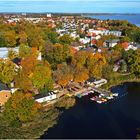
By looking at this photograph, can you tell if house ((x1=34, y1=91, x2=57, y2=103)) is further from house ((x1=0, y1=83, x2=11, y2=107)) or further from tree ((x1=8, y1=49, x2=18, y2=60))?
tree ((x1=8, y1=49, x2=18, y2=60))

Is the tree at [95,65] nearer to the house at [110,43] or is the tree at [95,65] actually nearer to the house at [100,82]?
the house at [100,82]

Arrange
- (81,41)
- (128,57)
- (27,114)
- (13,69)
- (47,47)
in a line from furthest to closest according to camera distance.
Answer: (81,41), (47,47), (128,57), (13,69), (27,114)

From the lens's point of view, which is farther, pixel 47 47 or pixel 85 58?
pixel 47 47

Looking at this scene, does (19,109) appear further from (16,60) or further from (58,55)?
(58,55)

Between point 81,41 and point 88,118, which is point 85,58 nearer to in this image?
point 88,118

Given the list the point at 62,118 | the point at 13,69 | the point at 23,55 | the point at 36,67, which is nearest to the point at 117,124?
the point at 62,118

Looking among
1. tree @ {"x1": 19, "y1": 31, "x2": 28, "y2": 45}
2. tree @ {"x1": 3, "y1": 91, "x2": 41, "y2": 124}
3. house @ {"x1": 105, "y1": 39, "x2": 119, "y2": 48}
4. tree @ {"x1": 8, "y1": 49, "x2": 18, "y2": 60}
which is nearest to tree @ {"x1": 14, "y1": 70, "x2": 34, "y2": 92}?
tree @ {"x1": 3, "y1": 91, "x2": 41, "y2": 124}

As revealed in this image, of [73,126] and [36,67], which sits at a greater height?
[36,67]
